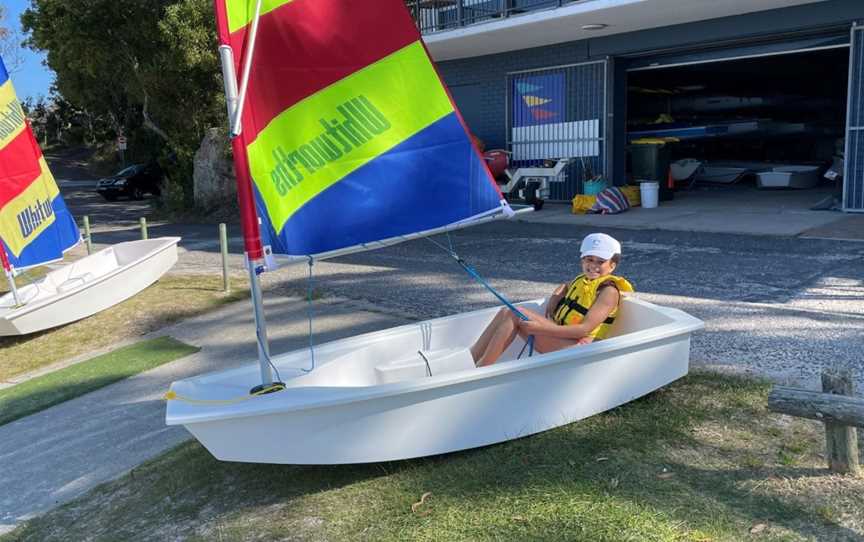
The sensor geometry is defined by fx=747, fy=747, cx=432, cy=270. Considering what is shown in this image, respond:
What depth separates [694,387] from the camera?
519 centimetres

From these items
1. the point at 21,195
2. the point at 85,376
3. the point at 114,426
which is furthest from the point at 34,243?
the point at 114,426

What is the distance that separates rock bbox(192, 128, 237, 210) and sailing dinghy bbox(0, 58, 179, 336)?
11337 millimetres

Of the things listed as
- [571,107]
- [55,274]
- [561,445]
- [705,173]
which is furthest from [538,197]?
[561,445]

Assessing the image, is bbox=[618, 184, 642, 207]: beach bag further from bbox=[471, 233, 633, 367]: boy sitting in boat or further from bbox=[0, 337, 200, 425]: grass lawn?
bbox=[471, 233, 633, 367]: boy sitting in boat

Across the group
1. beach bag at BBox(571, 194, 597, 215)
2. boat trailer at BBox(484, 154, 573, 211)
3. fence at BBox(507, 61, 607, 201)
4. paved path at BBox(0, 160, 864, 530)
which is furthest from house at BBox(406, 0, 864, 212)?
paved path at BBox(0, 160, 864, 530)

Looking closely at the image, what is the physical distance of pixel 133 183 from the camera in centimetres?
3020

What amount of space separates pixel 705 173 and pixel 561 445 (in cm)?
1750

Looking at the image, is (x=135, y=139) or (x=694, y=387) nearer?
(x=694, y=387)

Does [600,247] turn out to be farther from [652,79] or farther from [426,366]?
[652,79]

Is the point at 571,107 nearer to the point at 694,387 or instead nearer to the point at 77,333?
the point at 77,333

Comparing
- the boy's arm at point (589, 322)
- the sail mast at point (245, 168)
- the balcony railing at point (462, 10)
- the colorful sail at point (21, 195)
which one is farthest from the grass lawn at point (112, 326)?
the balcony railing at point (462, 10)

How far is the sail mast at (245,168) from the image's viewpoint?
4.03 metres

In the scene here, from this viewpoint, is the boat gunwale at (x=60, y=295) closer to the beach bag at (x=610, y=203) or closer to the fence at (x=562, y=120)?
the beach bag at (x=610, y=203)

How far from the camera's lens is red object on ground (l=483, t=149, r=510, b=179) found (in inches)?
695
